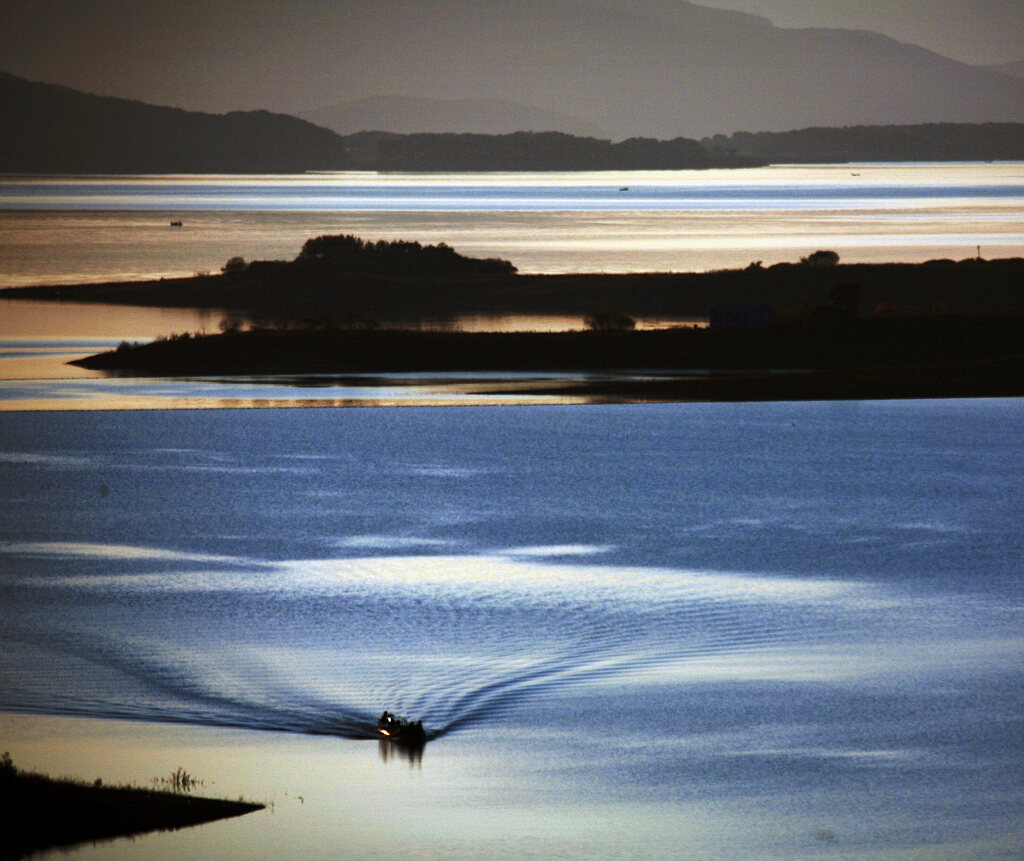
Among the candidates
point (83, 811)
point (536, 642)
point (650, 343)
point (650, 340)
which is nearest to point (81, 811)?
point (83, 811)

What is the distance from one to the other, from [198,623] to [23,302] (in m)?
65.3

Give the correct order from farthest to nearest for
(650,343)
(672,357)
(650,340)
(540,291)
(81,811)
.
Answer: (540,291), (650,340), (650,343), (672,357), (81,811)

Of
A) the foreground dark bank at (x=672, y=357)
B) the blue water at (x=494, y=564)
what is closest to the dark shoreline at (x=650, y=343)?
the foreground dark bank at (x=672, y=357)

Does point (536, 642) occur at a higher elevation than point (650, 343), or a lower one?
lower

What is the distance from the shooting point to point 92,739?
2059 centimetres

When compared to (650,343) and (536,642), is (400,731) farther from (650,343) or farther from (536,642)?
(650,343)

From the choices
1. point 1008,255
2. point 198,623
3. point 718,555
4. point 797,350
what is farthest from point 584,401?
point 1008,255

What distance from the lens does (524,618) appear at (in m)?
27.4

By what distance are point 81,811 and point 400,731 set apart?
14.4 ft

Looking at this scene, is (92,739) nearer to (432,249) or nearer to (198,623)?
(198,623)

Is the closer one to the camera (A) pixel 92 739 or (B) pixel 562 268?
(A) pixel 92 739

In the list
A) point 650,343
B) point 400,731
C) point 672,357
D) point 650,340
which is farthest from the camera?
point 650,340

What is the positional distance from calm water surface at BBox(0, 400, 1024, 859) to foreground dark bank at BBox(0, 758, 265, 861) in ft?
1.38

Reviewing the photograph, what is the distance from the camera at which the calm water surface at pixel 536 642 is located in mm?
18469
